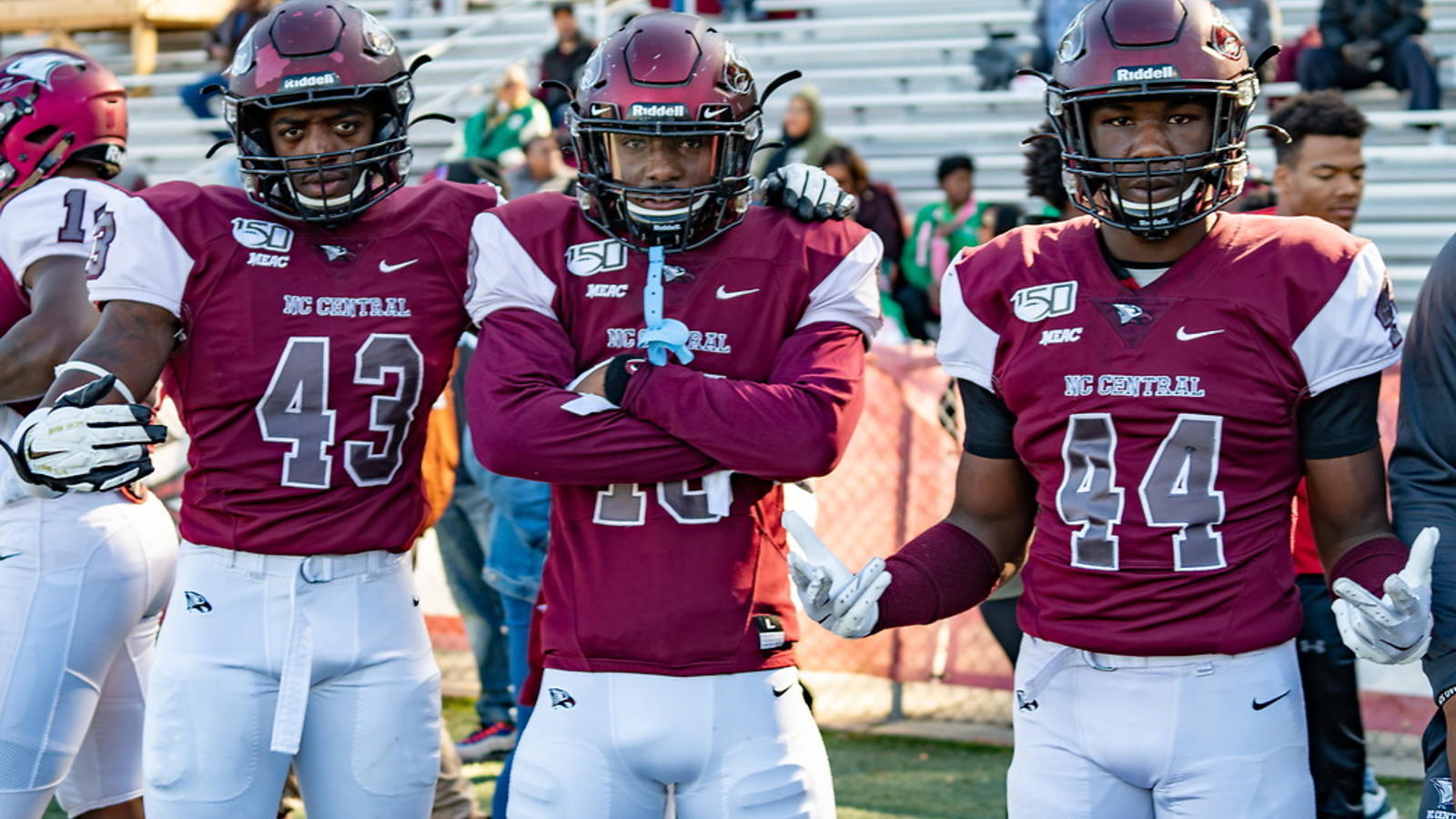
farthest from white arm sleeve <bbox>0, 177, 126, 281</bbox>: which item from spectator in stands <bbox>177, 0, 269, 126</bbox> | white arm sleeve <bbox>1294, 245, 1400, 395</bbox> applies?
spectator in stands <bbox>177, 0, 269, 126</bbox>

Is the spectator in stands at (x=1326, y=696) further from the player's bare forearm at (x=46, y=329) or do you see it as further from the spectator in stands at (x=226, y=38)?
the spectator in stands at (x=226, y=38)

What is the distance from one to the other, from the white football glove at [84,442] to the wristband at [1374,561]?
1.94m

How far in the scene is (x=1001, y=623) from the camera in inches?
186

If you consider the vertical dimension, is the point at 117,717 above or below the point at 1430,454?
below

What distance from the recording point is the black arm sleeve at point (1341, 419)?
272cm

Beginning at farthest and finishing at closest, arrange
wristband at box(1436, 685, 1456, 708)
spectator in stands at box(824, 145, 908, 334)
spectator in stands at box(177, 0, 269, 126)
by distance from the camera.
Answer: spectator in stands at box(177, 0, 269, 126)
spectator in stands at box(824, 145, 908, 334)
wristband at box(1436, 685, 1456, 708)

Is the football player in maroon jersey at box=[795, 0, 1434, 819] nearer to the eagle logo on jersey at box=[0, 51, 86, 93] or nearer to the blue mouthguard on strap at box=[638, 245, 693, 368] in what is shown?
the blue mouthguard on strap at box=[638, 245, 693, 368]

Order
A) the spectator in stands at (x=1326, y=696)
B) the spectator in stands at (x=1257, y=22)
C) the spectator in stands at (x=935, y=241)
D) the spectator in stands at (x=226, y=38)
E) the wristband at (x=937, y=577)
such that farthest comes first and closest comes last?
the spectator in stands at (x=226, y=38) → the spectator in stands at (x=1257, y=22) → the spectator in stands at (x=935, y=241) → the spectator in stands at (x=1326, y=696) → the wristband at (x=937, y=577)

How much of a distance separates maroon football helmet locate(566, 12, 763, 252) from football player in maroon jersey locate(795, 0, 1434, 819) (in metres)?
0.54

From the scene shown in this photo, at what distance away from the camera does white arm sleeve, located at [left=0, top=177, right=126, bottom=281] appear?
363 centimetres

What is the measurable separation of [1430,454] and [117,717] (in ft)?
9.04

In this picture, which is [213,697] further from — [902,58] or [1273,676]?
[902,58]

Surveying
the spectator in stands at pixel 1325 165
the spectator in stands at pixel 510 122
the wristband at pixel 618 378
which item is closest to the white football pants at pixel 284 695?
the wristband at pixel 618 378

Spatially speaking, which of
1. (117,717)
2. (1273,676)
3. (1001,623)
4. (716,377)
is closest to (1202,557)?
(1273,676)
